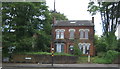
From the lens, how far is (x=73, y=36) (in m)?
35.7

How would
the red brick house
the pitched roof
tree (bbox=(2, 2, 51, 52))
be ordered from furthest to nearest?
the pitched roof → the red brick house → tree (bbox=(2, 2, 51, 52))

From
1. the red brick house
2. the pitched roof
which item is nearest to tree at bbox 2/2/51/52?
the red brick house

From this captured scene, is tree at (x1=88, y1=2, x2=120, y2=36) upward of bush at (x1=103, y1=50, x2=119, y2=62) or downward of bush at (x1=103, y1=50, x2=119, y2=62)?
upward

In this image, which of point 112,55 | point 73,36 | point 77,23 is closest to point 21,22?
point 73,36

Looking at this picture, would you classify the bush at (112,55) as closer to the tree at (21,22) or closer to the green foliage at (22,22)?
the green foliage at (22,22)

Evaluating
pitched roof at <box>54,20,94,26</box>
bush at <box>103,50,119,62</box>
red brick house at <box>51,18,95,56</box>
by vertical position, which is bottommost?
bush at <box>103,50,119,62</box>

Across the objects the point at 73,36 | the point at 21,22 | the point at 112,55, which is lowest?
the point at 112,55

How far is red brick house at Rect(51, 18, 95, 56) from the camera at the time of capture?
3506 cm

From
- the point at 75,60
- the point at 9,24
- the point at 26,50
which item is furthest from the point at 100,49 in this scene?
the point at 9,24

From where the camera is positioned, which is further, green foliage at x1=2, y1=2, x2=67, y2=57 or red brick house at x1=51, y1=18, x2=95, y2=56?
red brick house at x1=51, y1=18, x2=95, y2=56

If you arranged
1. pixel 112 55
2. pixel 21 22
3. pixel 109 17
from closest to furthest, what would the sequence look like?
pixel 112 55 → pixel 21 22 → pixel 109 17

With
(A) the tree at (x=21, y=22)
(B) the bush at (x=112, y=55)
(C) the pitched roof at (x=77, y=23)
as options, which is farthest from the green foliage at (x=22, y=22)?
(B) the bush at (x=112, y=55)

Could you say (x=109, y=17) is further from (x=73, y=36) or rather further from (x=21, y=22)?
(x=21, y=22)

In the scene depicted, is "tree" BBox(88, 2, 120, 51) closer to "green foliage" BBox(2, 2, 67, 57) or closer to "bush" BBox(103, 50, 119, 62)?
"bush" BBox(103, 50, 119, 62)
